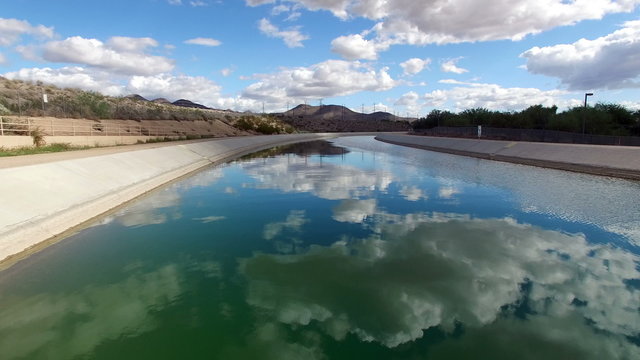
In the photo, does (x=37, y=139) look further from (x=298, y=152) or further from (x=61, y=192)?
(x=298, y=152)

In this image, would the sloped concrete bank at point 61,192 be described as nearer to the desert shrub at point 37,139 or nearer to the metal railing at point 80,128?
the desert shrub at point 37,139

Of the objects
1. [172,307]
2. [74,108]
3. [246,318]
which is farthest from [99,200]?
[74,108]

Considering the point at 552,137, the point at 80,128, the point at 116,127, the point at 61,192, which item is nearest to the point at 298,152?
the point at 116,127

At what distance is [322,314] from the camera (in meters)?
6.55

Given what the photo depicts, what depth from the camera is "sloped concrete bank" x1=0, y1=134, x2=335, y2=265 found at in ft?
32.4

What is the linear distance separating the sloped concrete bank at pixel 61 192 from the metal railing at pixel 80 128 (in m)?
13.1

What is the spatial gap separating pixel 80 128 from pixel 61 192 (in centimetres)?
3328

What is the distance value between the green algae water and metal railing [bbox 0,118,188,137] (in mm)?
22942

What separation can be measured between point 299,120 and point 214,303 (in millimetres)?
177163

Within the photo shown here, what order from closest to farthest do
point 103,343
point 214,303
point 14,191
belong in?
point 103,343
point 214,303
point 14,191

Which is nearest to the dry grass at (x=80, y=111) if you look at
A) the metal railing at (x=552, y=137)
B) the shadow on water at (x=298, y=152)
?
the shadow on water at (x=298, y=152)

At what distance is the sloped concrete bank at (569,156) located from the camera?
2447 cm

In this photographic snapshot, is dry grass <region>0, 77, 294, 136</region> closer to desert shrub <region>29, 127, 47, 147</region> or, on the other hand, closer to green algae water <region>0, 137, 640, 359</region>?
desert shrub <region>29, 127, 47, 147</region>

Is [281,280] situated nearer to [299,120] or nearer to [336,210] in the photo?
[336,210]
